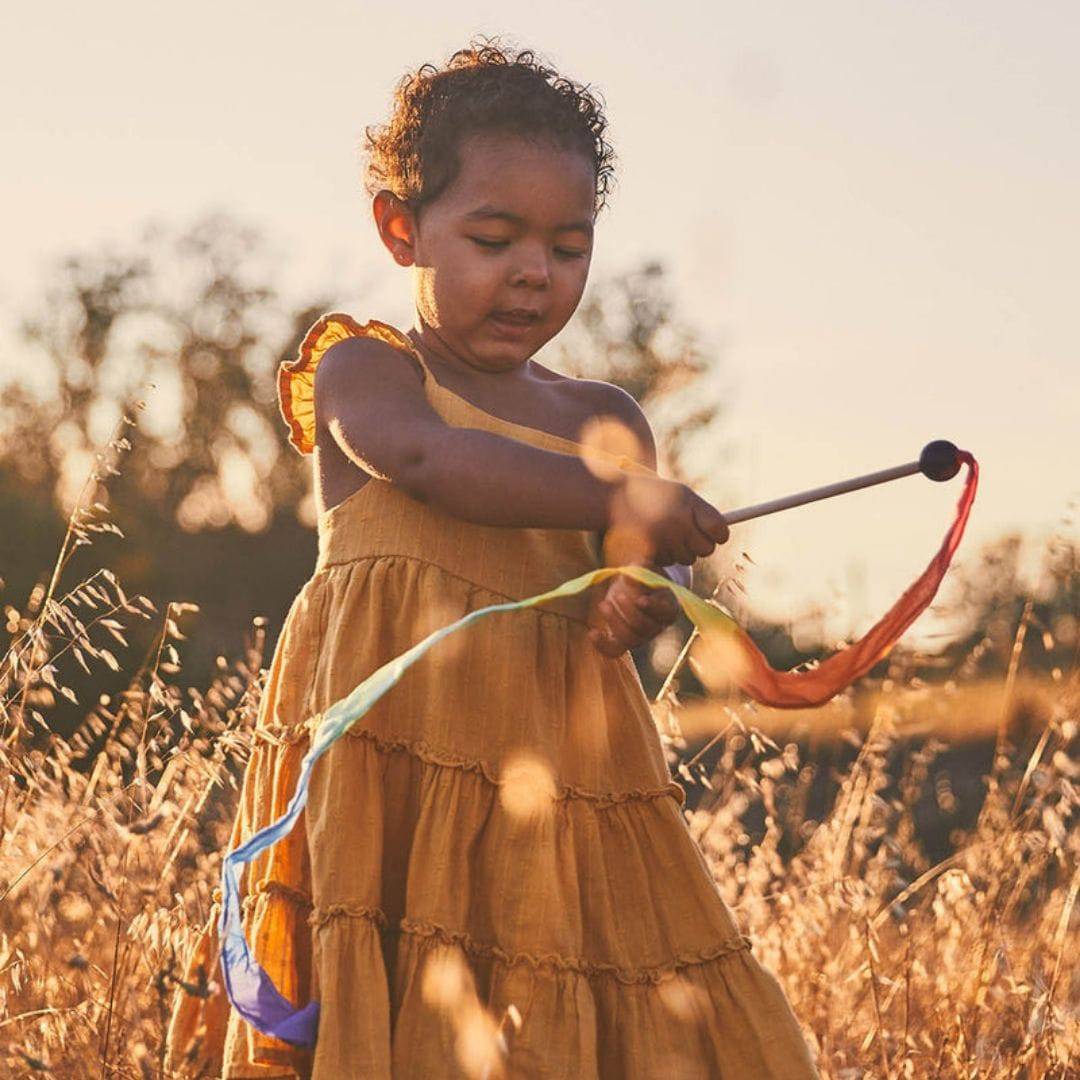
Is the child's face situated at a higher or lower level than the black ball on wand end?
higher

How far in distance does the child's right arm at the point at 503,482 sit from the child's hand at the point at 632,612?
6cm

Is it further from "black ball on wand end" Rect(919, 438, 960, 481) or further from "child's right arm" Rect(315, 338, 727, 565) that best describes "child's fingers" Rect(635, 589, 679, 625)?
"black ball on wand end" Rect(919, 438, 960, 481)

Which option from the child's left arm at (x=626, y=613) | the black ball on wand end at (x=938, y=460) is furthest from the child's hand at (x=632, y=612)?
the black ball on wand end at (x=938, y=460)

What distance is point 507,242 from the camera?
2605 mm

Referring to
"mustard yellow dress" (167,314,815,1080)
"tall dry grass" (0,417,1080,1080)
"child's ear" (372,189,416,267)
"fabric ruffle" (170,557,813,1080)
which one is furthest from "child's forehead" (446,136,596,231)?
"tall dry grass" (0,417,1080,1080)

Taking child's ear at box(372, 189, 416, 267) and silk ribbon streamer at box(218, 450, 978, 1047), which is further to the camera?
child's ear at box(372, 189, 416, 267)

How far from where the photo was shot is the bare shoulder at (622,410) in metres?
2.92

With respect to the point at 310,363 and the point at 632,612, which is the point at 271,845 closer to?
the point at 632,612

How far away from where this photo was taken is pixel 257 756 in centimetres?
267

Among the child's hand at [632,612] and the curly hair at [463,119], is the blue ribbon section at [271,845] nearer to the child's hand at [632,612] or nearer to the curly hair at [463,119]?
the child's hand at [632,612]

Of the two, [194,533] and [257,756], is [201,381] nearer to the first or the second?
[194,533]

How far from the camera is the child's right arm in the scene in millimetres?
2350

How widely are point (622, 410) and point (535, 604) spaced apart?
642 millimetres

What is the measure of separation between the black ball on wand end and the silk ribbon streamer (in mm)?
61
